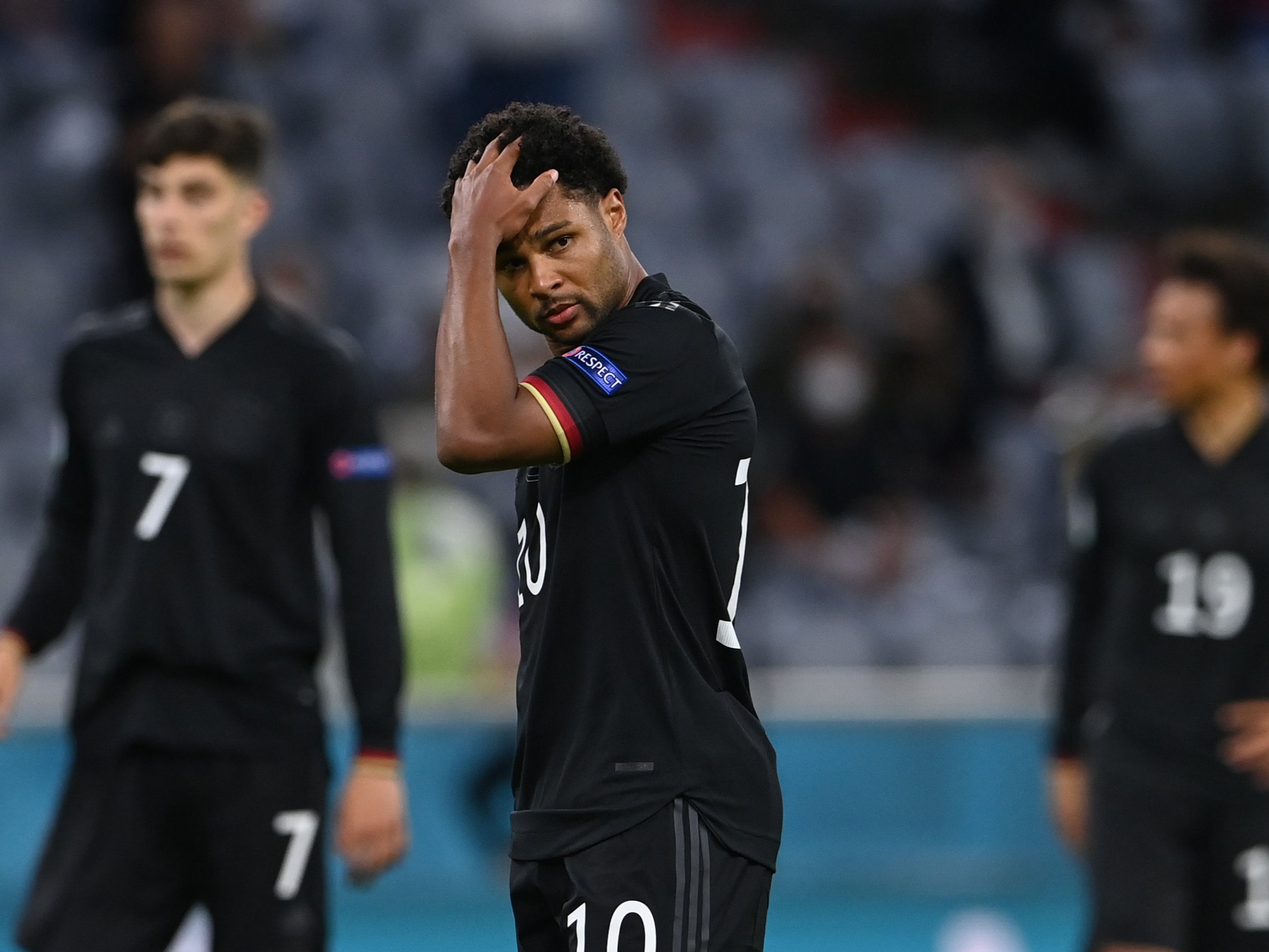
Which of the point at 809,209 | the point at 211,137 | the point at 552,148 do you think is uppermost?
the point at 809,209

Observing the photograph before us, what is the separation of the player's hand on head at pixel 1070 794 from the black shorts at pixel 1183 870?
530 mm

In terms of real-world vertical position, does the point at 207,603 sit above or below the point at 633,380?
below

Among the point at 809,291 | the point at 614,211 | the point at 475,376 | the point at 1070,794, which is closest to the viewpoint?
the point at 475,376

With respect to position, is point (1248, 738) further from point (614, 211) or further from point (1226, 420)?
point (614, 211)

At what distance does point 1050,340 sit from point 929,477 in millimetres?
1274

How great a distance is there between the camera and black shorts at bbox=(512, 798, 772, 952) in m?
2.83

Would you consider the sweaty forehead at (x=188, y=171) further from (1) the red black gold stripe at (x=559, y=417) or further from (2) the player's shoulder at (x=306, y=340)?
(1) the red black gold stripe at (x=559, y=417)

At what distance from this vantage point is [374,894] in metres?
7.03

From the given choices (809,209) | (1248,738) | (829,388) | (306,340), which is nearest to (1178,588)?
(1248,738)

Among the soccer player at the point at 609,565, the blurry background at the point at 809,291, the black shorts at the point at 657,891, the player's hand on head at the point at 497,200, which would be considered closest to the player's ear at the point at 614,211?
the soccer player at the point at 609,565

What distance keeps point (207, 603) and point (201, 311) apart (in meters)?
0.64

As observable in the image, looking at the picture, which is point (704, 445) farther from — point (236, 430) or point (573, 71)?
point (573, 71)

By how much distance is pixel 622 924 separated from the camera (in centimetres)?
282

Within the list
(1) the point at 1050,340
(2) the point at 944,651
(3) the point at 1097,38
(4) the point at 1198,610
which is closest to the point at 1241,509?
(4) the point at 1198,610
